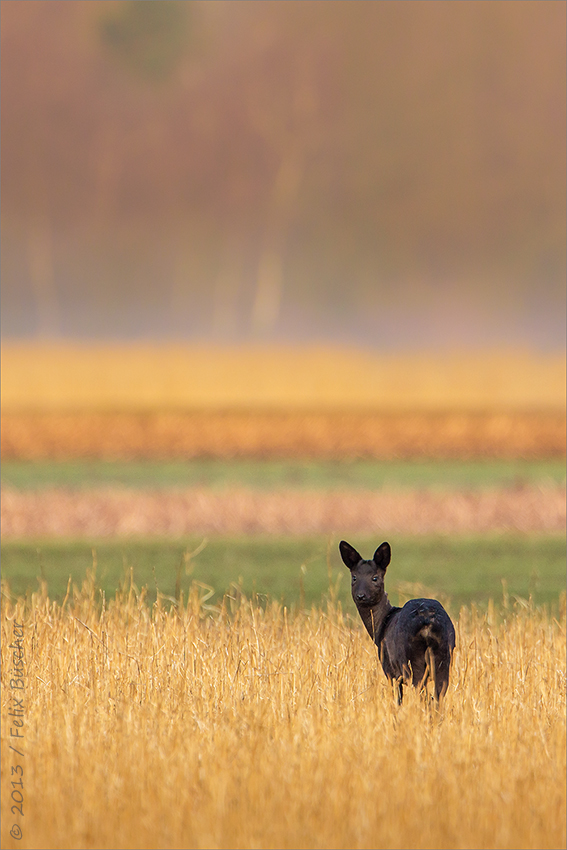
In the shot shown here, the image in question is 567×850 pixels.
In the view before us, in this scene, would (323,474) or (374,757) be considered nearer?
(374,757)

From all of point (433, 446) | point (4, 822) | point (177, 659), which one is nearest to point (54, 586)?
point (177, 659)

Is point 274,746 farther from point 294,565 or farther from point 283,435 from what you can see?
point 283,435

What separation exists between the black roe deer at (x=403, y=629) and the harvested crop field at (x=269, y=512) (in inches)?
540

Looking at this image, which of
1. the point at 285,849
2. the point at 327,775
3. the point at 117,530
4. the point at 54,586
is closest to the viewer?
the point at 285,849

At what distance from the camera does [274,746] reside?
6.59 m

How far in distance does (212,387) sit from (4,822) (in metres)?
28.6

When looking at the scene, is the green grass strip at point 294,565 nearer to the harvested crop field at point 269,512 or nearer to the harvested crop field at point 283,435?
the harvested crop field at point 269,512

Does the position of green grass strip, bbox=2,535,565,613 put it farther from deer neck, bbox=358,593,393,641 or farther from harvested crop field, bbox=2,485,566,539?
deer neck, bbox=358,593,393,641

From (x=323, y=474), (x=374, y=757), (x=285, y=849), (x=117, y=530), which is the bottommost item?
(x=285, y=849)

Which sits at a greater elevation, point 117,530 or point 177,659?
point 117,530

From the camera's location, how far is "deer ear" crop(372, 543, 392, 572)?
659 cm

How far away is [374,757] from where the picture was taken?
6.39 m

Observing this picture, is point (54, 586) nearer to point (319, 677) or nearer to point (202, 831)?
point (319, 677)

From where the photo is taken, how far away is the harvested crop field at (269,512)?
21.3 m
